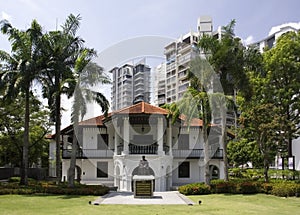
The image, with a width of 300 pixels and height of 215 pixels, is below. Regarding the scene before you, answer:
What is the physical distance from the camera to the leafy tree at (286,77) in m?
29.5

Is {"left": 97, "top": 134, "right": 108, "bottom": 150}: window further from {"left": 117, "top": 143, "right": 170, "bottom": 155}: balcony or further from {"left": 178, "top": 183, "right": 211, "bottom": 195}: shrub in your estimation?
{"left": 178, "top": 183, "right": 211, "bottom": 195}: shrub

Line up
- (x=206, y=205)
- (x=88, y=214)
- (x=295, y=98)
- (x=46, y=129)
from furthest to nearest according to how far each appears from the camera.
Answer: (x=46, y=129), (x=295, y=98), (x=206, y=205), (x=88, y=214)

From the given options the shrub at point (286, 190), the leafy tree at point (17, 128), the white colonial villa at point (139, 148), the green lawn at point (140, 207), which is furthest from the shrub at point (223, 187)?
the leafy tree at point (17, 128)

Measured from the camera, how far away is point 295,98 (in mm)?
29672

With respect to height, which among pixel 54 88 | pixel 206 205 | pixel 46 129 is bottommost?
pixel 206 205

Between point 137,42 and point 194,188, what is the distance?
10.1 metres

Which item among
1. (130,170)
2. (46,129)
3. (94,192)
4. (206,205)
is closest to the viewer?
(206,205)

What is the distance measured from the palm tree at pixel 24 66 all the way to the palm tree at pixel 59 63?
2.62 feet

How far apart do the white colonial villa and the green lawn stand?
883 centimetres

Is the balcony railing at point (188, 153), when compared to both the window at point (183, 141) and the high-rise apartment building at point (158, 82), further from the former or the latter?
the high-rise apartment building at point (158, 82)

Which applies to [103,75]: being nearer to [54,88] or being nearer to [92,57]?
[92,57]

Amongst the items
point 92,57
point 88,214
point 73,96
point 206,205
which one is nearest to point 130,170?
point 73,96

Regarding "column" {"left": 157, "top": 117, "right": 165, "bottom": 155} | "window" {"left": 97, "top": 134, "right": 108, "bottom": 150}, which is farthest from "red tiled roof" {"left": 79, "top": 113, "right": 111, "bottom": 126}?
"column" {"left": 157, "top": 117, "right": 165, "bottom": 155}

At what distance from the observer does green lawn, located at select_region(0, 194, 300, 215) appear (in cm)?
1414
